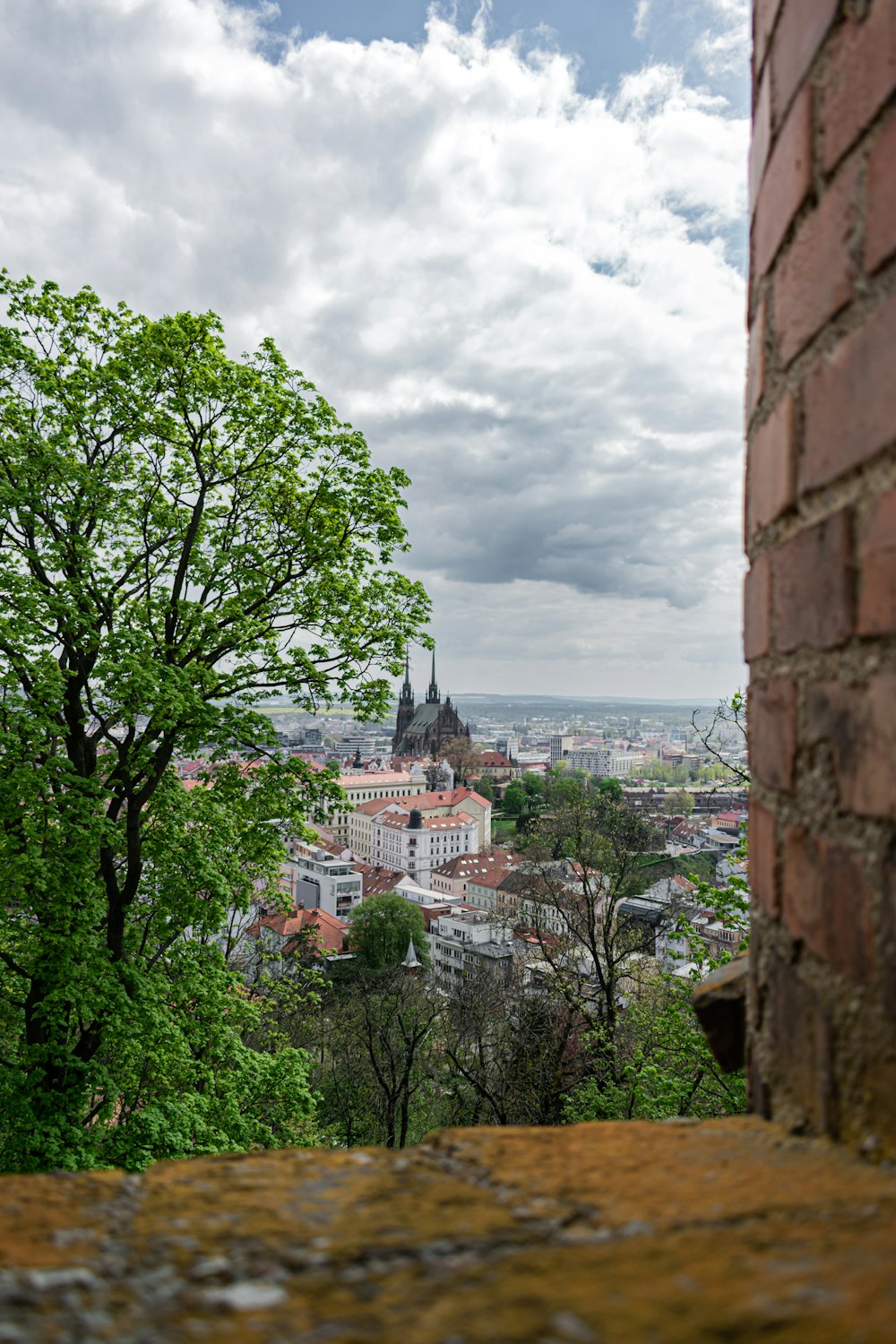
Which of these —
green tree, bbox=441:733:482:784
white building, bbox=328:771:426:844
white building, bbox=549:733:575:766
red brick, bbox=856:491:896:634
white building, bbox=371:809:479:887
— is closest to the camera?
red brick, bbox=856:491:896:634

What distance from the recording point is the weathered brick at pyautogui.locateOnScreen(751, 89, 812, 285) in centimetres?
101

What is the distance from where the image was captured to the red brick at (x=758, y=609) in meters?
1.15

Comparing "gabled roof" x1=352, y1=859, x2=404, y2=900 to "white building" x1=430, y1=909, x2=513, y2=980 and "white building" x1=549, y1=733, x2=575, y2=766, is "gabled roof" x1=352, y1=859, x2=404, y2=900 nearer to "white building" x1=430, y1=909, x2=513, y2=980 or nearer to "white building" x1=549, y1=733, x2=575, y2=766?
"white building" x1=430, y1=909, x2=513, y2=980

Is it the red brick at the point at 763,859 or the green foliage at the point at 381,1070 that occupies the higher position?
the red brick at the point at 763,859

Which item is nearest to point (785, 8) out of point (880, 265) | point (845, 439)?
point (880, 265)

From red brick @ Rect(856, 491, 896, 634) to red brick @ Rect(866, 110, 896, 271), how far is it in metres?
0.25

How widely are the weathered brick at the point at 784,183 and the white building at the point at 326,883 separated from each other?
49.9 meters

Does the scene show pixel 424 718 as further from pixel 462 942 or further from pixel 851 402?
pixel 851 402

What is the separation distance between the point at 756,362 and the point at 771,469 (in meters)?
0.22

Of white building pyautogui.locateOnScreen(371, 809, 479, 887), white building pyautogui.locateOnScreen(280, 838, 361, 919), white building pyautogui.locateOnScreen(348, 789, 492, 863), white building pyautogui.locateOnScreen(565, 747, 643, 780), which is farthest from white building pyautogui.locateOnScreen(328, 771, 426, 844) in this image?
white building pyautogui.locateOnScreen(565, 747, 643, 780)

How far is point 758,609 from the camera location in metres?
1.21

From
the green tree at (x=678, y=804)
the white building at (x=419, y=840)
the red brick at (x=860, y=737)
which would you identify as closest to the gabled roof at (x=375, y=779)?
the white building at (x=419, y=840)

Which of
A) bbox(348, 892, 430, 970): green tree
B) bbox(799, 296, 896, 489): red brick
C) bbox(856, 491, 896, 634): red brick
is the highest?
bbox(799, 296, 896, 489): red brick

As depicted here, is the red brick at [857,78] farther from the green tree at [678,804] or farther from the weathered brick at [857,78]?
the green tree at [678,804]
